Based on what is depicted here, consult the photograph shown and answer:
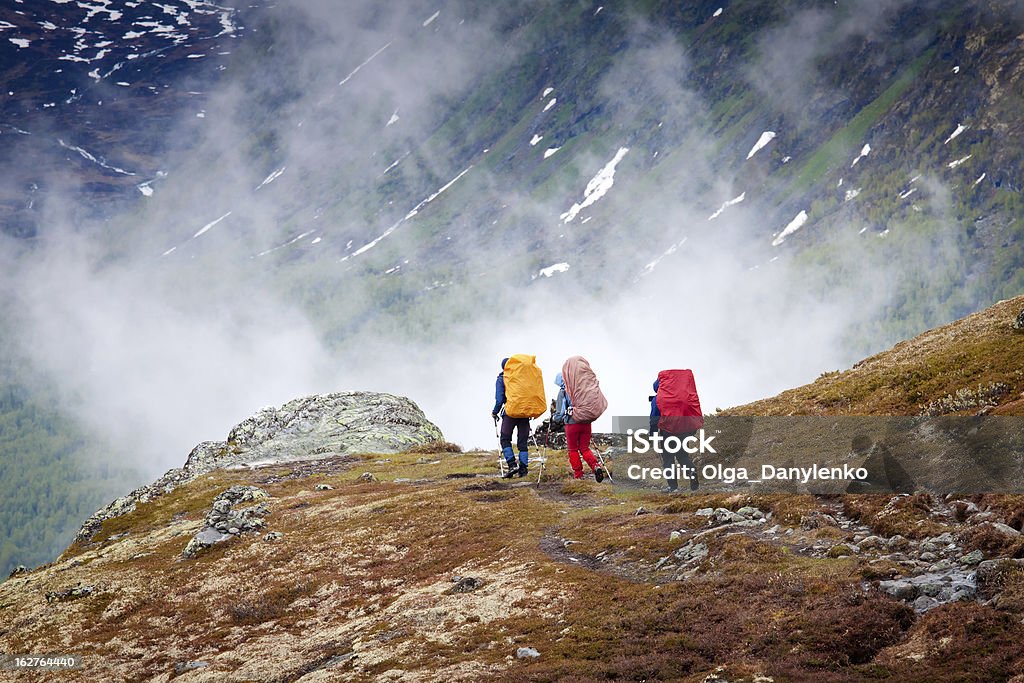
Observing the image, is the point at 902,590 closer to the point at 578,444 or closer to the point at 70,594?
the point at 578,444

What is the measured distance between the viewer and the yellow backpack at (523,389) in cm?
3186

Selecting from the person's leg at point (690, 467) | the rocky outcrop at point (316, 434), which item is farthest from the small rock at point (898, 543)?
the rocky outcrop at point (316, 434)

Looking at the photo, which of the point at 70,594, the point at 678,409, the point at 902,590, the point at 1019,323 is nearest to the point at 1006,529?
the point at 902,590

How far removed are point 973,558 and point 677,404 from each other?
1330 centimetres

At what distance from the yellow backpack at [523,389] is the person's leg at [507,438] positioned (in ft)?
3.14

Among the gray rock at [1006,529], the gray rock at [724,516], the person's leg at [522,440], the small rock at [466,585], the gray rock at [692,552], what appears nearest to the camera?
the gray rock at [1006,529]

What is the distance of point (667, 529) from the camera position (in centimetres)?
2255

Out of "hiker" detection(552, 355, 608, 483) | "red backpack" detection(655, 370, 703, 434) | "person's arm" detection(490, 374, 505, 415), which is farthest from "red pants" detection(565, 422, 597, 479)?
"red backpack" detection(655, 370, 703, 434)

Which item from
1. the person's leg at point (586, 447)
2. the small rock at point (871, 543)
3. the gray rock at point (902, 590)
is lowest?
the gray rock at point (902, 590)

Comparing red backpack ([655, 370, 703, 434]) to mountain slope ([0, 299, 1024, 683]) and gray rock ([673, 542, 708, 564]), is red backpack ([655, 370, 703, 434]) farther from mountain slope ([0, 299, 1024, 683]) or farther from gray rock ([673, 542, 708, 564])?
gray rock ([673, 542, 708, 564])

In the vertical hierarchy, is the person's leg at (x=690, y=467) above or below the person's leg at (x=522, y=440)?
below

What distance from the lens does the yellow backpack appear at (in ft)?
105

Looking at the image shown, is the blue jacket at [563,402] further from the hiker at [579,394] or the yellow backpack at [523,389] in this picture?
the yellow backpack at [523,389]

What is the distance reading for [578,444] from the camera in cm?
3241
